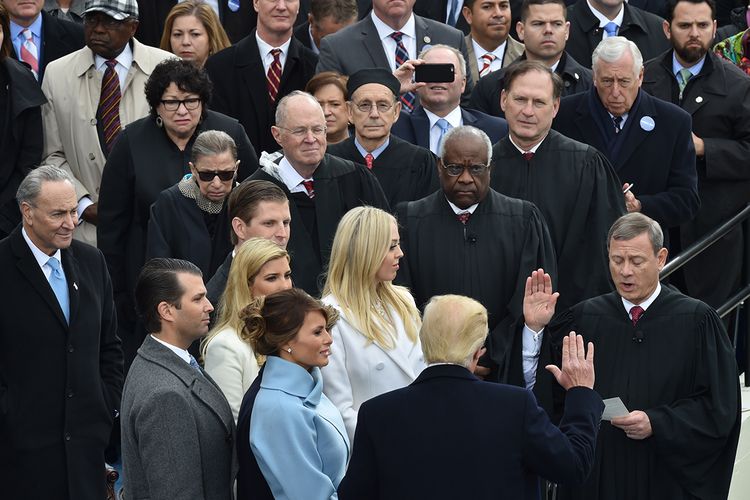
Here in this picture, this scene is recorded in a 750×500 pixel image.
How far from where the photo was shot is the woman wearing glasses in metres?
8.38

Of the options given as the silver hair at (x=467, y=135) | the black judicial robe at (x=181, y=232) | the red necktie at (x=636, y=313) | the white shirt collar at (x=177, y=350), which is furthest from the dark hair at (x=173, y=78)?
the white shirt collar at (x=177, y=350)

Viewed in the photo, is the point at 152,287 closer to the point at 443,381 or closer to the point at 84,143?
the point at 443,381

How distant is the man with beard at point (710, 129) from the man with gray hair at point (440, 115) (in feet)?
4.57

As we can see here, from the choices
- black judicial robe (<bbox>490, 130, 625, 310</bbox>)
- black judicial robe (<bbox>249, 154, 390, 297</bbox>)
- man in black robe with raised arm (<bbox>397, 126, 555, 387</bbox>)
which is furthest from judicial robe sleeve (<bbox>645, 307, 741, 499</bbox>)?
black judicial robe (<bbox>249, 154, 390, 297</bbox>)

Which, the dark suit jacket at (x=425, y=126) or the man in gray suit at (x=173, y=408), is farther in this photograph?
the dark suit jacket at (x=425, y=126)

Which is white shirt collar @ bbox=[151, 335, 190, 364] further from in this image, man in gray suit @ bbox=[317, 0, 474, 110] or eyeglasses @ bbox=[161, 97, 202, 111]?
man in gray suit @ bbox=[317, 0, 474, 110]

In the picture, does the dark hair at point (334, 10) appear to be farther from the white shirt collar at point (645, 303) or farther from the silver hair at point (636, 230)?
the white shirt collar at point (645, 303)

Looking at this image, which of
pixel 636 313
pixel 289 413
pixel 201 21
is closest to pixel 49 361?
pixel 289 413

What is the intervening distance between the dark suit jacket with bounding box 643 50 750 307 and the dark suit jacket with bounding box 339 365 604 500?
166 inches

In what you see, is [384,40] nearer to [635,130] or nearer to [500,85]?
[500,85]

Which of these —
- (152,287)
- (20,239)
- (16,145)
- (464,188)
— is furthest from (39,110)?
(152,287)

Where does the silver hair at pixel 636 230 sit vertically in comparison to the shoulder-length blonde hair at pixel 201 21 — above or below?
below

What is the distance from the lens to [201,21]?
9.99 m

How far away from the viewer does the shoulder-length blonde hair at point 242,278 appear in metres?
6.19
